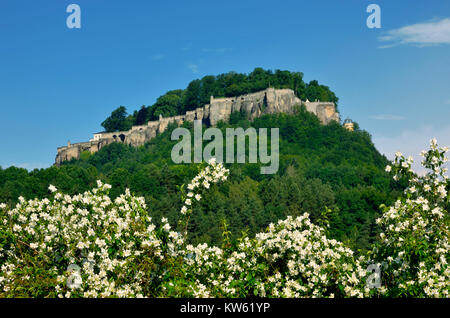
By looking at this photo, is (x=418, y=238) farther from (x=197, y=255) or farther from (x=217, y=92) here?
(x=217, y=92)

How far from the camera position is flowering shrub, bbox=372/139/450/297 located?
923 cm

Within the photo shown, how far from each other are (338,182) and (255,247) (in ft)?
314

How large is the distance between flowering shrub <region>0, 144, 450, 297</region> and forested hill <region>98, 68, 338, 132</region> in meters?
120

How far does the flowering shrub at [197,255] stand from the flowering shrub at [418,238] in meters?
0.02

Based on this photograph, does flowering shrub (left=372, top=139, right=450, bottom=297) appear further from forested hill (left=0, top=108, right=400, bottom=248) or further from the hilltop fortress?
the hilltop fortress

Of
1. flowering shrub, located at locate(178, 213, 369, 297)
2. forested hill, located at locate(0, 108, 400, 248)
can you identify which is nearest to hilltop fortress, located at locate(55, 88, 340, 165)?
forested hill, located at locate(0, 108, 400, 248)

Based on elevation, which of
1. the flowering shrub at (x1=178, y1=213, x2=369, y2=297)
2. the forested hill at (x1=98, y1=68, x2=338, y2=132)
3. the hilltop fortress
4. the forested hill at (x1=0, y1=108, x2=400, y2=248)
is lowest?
the flowering shrub at (x1=178, y1=213, x2=369, y2=297)

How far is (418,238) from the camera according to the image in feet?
32.0

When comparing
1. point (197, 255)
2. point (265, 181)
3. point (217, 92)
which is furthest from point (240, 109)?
point (197, 255)

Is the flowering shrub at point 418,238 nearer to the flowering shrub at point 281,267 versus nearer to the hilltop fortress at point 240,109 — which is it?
the flowering shrub at point 281,267

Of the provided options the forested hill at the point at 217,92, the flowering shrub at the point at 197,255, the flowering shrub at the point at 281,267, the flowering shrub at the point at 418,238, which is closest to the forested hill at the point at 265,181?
the forested hill at the point at 217,92
